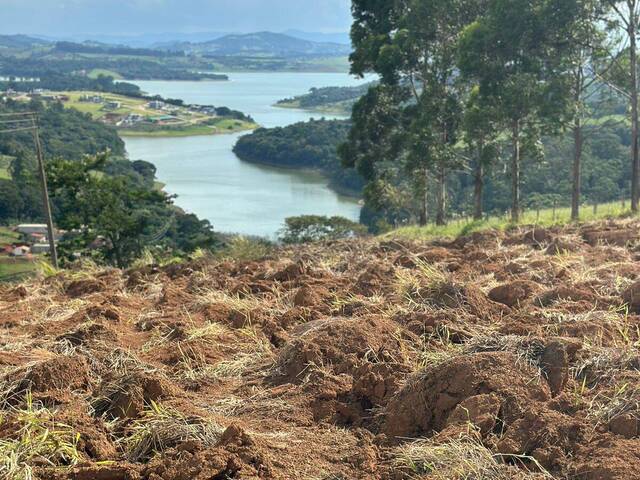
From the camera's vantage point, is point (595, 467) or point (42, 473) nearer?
point (595, 467)

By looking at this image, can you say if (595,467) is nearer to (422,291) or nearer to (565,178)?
(422,291)

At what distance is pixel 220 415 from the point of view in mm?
3742

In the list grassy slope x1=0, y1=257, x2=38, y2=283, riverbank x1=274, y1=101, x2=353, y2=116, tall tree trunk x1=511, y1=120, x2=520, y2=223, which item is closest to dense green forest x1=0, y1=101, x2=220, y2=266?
grassy slope x1=0, y1=257, x2=38, y2=283

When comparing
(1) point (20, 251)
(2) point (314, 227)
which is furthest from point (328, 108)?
(2) point (314, 227)

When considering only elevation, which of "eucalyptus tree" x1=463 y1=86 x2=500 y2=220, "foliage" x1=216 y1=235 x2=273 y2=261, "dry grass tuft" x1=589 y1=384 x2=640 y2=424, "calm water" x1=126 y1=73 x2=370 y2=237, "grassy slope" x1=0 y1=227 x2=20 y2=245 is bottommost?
"grassy slope" x1=0 y1=227 x2=20 y2=245

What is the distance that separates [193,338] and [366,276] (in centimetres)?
203

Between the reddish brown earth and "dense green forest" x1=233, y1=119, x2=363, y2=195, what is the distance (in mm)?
55943

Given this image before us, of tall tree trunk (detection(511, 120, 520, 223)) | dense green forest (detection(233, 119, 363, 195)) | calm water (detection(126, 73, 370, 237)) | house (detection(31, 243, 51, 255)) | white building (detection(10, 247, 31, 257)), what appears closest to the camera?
tall tree trunk (detection(511, 120, 520, 223))

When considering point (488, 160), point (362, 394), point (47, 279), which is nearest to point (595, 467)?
point (362, 394)

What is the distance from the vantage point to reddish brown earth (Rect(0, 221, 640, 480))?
10.1ft

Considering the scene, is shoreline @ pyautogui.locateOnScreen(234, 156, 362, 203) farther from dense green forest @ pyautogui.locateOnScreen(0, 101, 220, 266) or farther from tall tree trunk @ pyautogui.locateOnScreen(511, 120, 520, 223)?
tall tree trunk @ pyautogui.locateOnScreen(511, 120, 520, 223)

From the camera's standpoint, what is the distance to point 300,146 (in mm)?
68812

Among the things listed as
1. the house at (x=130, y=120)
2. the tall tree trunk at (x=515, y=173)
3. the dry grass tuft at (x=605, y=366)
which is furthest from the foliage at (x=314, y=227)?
the house at (x=130, y=120)

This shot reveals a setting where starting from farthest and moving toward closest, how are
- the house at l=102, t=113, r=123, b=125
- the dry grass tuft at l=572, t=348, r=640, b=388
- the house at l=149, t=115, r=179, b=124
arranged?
1. the house at l=149, t=115, r=179, b=124
2. the house at l=102, t=113, r=123, b=125
3. the dry grass tuft at l=572, t=348, r=640, b=388
